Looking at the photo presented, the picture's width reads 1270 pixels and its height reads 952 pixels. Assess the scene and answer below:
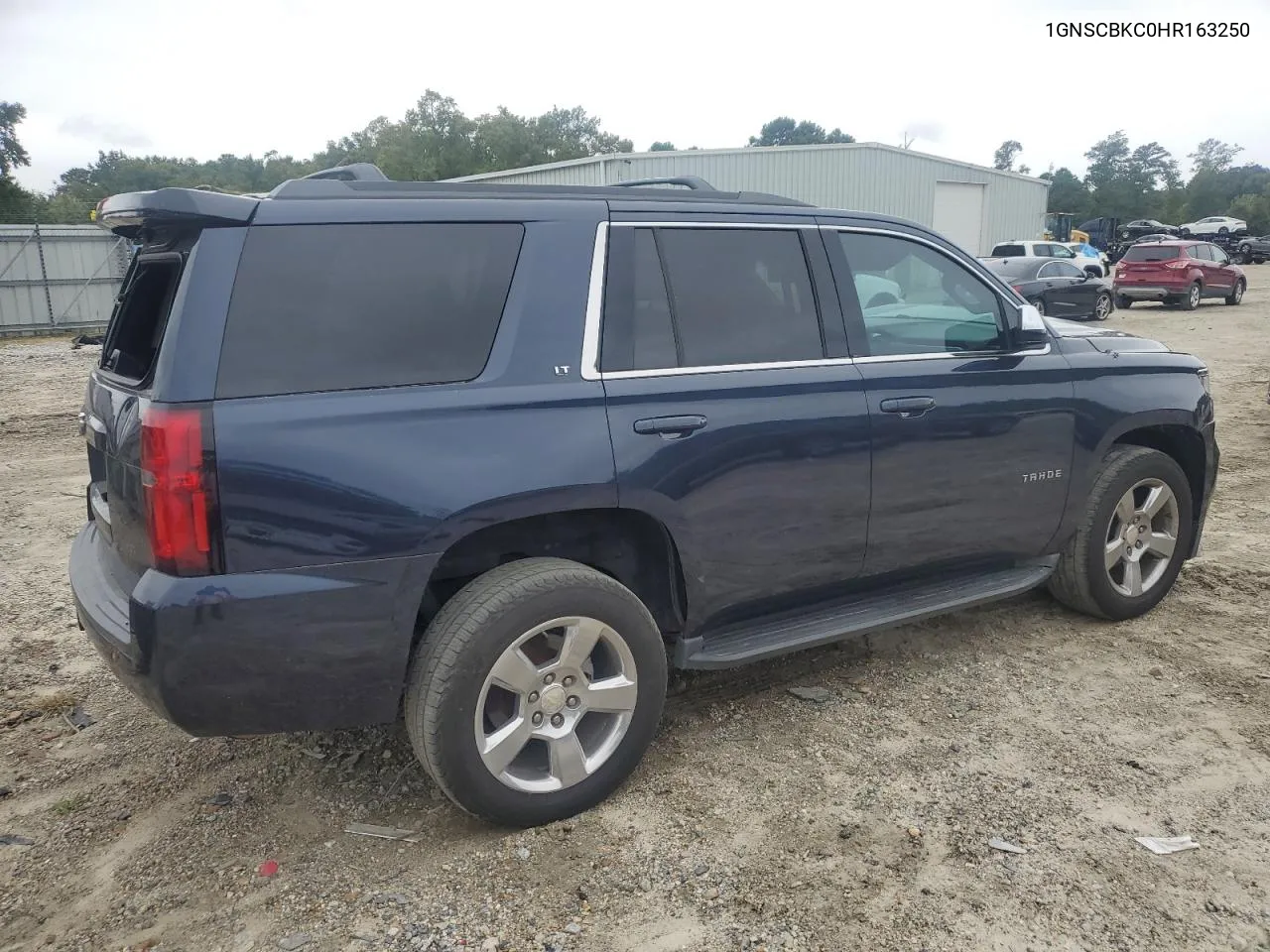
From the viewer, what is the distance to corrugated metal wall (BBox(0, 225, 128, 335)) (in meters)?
20.0

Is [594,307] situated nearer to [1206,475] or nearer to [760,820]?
[760,820]

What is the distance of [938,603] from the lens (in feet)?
12.7

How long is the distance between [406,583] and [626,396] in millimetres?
889

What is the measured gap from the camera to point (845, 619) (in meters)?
3.67

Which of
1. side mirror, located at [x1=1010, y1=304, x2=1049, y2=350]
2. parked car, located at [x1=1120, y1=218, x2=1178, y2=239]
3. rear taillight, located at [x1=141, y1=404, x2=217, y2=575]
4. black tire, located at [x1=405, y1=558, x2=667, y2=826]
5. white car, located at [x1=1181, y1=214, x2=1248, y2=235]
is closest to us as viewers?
rear taillight, located at [x1=141, y1=404, x2=217, y2=575]

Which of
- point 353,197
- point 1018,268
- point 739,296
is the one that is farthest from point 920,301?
point 1018,268

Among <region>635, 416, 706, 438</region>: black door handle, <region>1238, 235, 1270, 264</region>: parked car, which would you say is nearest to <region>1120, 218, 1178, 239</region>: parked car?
<region>1238, 235, 1270, 264</region>: parked car

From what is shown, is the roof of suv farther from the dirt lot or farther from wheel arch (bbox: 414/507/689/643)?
the dirt lot

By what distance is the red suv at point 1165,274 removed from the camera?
22656 mm

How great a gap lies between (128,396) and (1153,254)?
80.4ft

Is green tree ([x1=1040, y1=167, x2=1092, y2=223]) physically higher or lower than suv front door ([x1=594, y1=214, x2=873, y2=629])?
higher

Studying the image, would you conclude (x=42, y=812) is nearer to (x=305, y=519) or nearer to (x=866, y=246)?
(x=305, y=519)

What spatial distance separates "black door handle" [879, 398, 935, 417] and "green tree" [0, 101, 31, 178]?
5629 cm

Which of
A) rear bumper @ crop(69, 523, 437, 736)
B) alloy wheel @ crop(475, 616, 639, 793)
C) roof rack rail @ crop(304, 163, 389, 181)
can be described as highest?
roof rack rail @ crop(304, 163, 389, 181)
